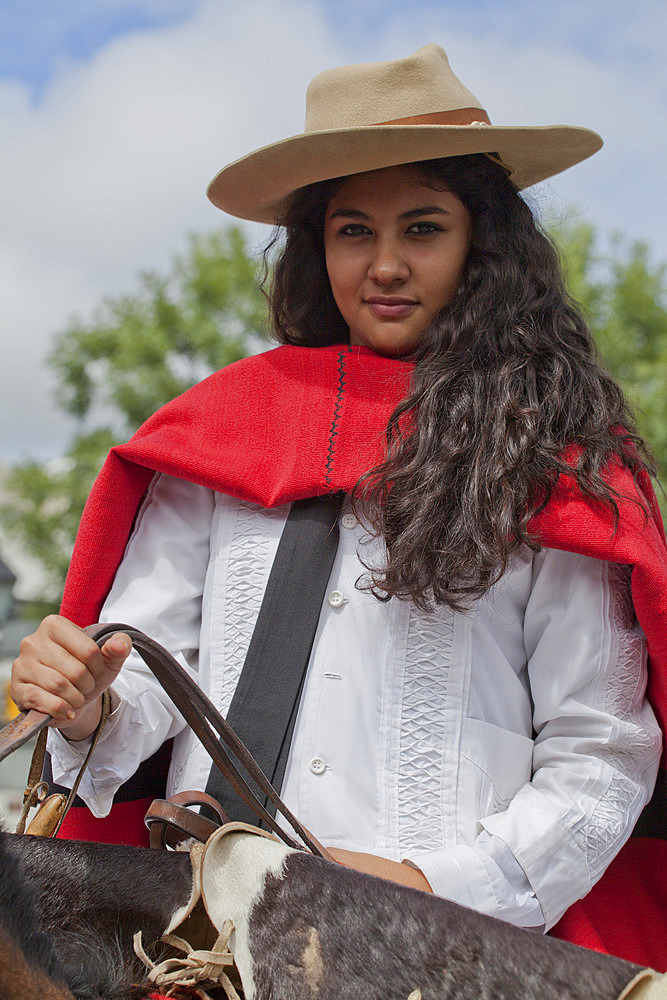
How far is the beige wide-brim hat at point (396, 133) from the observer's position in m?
1.48

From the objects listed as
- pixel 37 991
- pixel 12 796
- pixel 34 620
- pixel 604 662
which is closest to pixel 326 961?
pixel 37 991

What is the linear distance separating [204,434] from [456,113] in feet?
2.29

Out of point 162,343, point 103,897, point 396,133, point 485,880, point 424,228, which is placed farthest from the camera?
point 162,343

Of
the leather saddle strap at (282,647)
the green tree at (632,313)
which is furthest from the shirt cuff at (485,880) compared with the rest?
the green tree at (632,313)

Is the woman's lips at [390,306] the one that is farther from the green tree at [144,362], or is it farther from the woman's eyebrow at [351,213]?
the green tree at [144,362]

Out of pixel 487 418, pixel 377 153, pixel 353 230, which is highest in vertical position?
pixel 377 153

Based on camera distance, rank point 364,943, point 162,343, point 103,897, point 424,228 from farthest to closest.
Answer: point 162,343
point 424,228
point 103,897
point 364,943

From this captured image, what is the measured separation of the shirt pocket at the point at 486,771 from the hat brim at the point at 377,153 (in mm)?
905

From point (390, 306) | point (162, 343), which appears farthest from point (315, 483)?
point (162, 343)

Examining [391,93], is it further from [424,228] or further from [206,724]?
[206,724]

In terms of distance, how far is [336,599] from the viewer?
1.41 m

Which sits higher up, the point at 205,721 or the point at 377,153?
the point at 377,153

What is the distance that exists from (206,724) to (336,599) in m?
0.33

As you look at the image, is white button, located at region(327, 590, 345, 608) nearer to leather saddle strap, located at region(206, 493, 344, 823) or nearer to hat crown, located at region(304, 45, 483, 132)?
leather saddle strap, located at region(206, 493, 344, 823)
